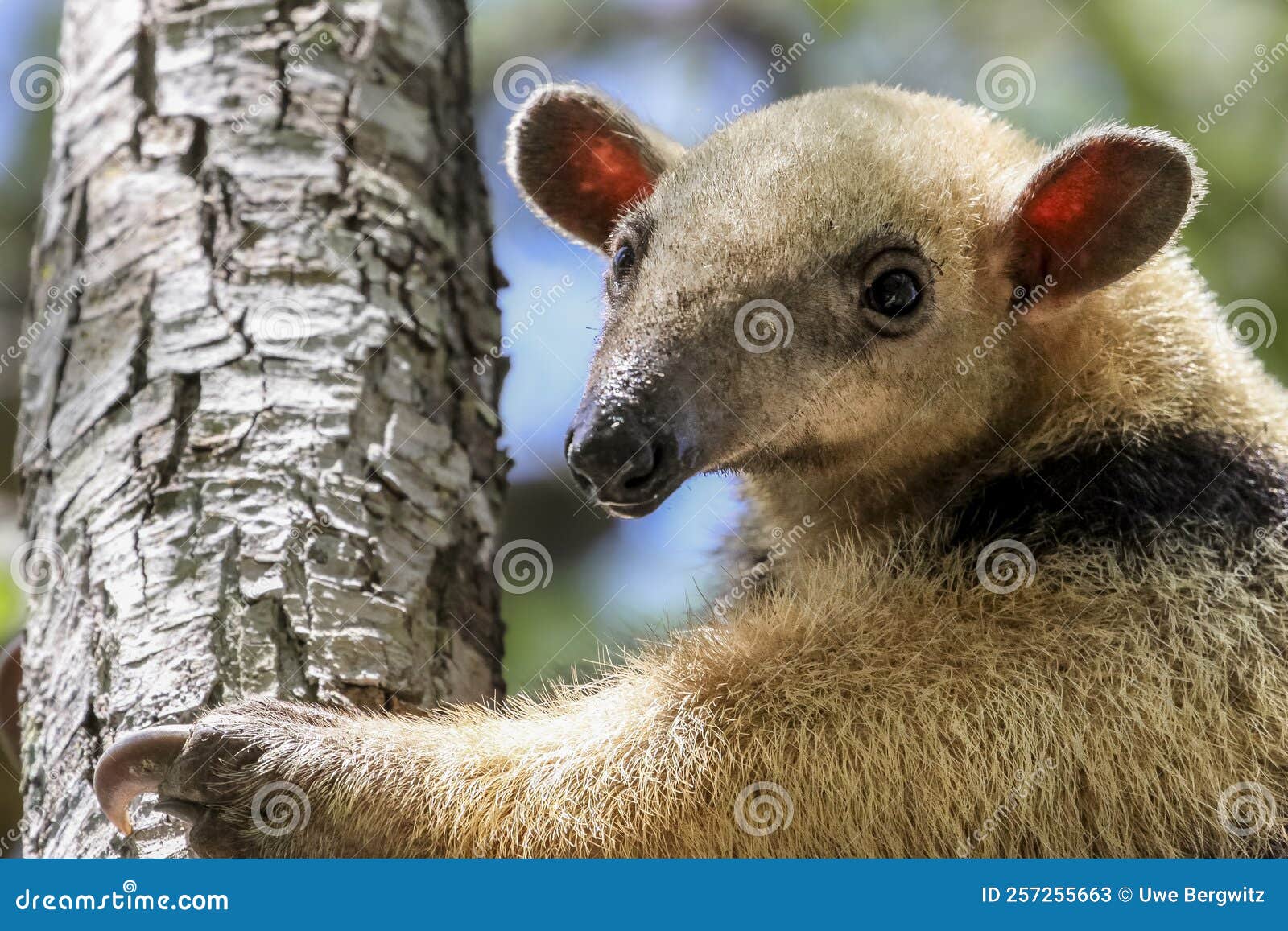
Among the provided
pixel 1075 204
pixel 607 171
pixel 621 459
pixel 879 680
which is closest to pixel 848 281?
pixel 1075 204

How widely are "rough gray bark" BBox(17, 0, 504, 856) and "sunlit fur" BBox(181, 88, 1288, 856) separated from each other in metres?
0.35

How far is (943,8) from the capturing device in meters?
7.42

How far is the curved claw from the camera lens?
3.38 meters

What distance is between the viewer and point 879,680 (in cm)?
374

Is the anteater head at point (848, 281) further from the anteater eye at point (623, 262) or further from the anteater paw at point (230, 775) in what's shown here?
the anteater paw at point (230, 775)

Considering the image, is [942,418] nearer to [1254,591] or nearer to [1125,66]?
[1254,591]

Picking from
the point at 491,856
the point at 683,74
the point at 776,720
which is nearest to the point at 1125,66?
the point at 683,74

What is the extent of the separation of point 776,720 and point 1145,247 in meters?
1.91

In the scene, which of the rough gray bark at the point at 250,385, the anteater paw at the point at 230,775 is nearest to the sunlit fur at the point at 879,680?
the anteater paw at the point at 230,775

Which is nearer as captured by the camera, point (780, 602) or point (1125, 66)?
point (780, 602)

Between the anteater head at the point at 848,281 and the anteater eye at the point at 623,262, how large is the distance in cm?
1

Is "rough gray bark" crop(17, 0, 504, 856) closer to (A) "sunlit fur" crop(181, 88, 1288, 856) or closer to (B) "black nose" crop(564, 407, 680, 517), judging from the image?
(A) "sunlit fur" crop(181, 88, 1288, 856)

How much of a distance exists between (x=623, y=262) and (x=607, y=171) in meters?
0.82

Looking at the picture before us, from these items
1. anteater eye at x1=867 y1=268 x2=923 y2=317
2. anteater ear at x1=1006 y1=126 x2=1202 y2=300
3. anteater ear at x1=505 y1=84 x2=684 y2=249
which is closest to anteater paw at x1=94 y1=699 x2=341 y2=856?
anteater eye at x1=867 y1=268 x2=923 y2=317
